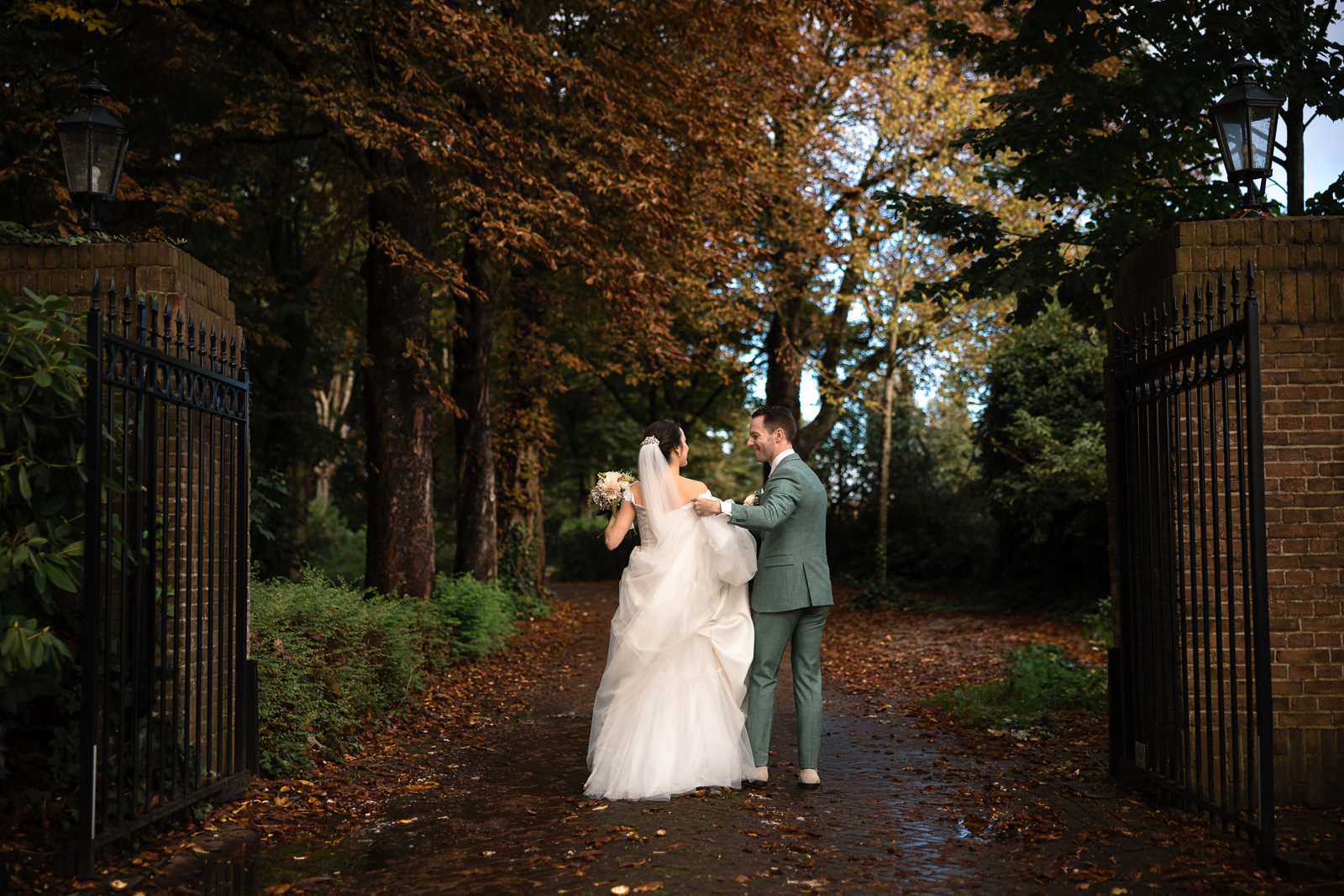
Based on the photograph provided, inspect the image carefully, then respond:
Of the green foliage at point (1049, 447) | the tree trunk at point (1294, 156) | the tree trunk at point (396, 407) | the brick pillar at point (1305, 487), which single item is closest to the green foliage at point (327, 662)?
the tree trunk at point (396, 407)

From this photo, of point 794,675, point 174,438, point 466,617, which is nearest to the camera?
point 174,438

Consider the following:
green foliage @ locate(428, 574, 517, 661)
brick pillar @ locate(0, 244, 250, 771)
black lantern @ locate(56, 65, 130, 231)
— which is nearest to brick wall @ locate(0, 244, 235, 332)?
brick pillar @ locate(0, 244, 250, 771)

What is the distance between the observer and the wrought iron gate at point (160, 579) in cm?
487

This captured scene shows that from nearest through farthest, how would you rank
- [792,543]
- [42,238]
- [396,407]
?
1. [42,238]
2. [792,543]
3. [396,407]

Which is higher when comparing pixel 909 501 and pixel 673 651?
pixel 909 501

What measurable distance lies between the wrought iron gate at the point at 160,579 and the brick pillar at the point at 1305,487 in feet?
18.9

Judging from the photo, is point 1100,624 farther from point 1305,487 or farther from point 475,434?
point 1305,487

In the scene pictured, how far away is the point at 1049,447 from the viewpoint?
17.4m

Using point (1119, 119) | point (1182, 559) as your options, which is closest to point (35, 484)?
point (1182, 559)

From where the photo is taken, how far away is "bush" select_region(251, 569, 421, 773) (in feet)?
23.6

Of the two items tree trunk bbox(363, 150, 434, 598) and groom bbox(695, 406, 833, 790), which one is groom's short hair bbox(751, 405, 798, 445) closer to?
groom bbox(695, 406, 833, 790)

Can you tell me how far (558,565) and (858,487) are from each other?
968 centimetres

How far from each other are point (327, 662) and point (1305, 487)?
22.6ft

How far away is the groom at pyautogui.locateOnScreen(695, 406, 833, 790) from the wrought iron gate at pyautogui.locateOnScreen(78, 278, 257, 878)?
9.94 feet
